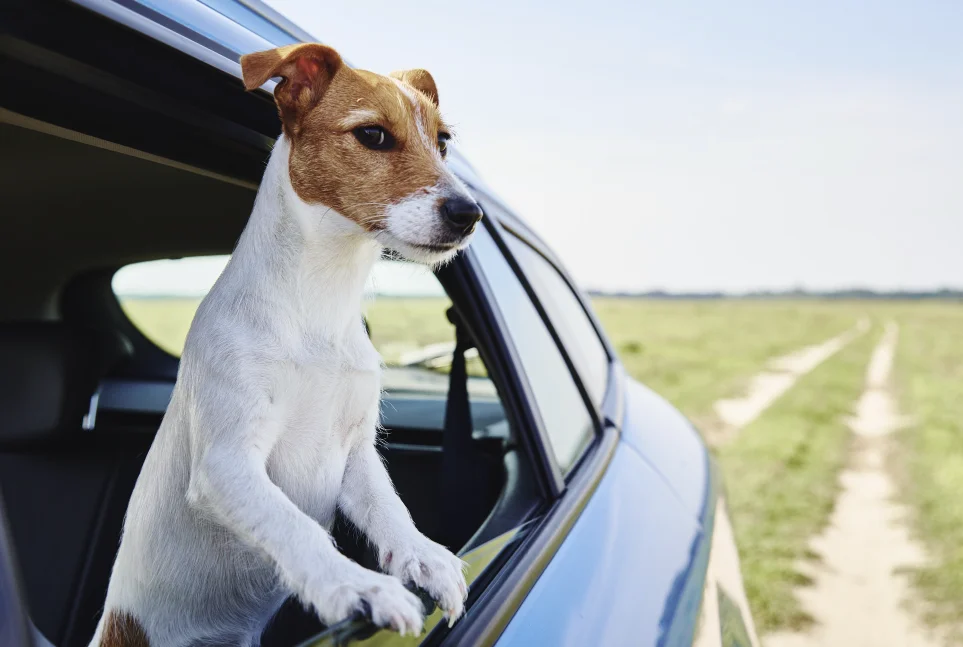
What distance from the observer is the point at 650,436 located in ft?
10.9

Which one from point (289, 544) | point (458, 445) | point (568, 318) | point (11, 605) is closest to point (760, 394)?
point (568, 318)

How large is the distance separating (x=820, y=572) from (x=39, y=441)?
19.3ft

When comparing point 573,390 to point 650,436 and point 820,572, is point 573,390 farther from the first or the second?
point 820,572

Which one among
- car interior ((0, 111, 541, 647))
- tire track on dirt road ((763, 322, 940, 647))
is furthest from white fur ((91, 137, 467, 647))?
tire track on dirt road ((763, 322, 940, 647))

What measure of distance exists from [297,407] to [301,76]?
1.62ft

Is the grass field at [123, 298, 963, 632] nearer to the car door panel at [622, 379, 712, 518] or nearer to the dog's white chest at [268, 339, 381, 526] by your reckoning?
the dog's white chest at [268, 339, 381, 526]

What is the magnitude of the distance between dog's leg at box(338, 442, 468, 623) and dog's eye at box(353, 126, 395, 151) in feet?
1.52

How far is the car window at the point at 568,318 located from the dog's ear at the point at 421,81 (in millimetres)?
1020

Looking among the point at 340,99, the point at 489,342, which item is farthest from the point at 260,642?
the point at 489,342

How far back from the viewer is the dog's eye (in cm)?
124

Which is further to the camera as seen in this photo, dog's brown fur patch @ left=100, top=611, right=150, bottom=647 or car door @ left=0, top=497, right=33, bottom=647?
dog's brown fur patch @ left=100, top=611, right=150, bottom=647

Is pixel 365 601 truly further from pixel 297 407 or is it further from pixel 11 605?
pixel 11 605

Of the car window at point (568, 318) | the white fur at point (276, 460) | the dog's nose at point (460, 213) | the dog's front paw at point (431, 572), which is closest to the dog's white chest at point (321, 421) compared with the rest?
the white fur at point (276, 460)

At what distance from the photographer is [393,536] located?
122 centimetres
